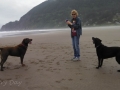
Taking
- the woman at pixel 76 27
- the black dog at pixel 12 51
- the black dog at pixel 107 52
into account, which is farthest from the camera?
the woman at pixel 76 27

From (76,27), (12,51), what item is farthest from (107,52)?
(12,51)

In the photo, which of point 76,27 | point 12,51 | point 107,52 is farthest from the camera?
point 76,27

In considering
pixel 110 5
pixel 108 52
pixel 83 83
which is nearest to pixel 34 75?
pixel 83 83

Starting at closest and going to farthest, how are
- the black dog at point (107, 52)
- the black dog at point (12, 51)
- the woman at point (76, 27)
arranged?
the black dog at point (107, 52) < the black dog at point (12, 51) < the woman at point (76, 27)

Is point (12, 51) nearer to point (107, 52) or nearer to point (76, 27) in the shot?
point (76, 27)

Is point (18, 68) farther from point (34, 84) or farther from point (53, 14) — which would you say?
point (53, 14)

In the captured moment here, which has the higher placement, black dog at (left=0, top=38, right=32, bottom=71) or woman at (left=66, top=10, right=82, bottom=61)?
woman at (left=66, top=10, right=82, bottom=61)

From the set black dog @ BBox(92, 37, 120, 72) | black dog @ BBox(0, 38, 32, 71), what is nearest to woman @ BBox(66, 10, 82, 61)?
black dog @ BBox(92, 37, 120, 72)

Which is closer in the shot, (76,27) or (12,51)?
(12,51)

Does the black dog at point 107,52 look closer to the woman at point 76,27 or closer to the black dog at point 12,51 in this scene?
the woman at point 76,27

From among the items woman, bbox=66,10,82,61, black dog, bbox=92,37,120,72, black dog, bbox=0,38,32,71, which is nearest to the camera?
black dog, bbox=92,37,120,72

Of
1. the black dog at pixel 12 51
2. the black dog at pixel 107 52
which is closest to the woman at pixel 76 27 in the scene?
the black dog at pixel 107 52

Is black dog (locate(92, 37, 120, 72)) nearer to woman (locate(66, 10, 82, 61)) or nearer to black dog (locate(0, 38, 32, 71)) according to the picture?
woman (locate(66, 10, 82, 61))

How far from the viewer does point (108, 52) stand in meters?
5.49
